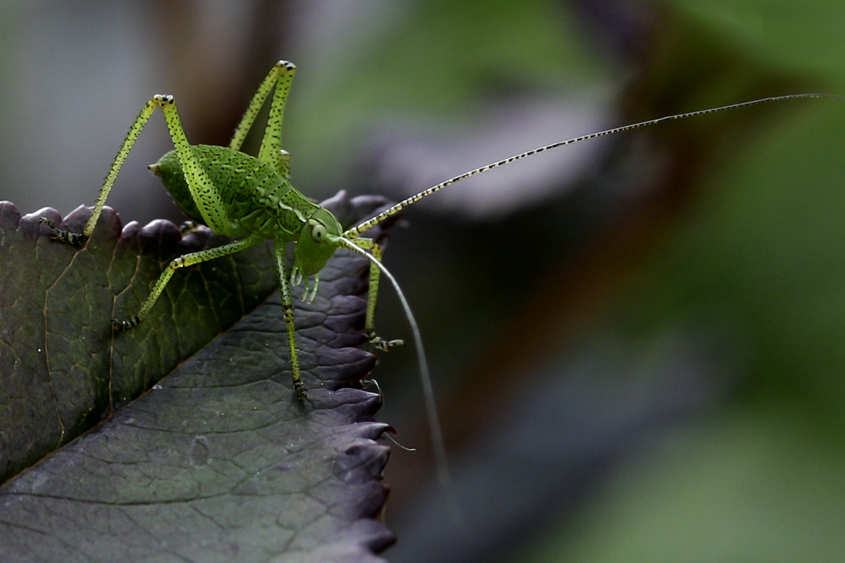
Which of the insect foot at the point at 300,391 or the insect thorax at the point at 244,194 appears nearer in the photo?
the insect foot at the point at 300,391

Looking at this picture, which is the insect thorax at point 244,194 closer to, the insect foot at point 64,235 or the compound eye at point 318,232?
the compound eye at point 318,232

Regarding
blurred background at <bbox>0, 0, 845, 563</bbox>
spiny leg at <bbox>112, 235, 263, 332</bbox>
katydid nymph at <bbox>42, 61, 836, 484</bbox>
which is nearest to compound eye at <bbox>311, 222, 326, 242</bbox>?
katydid nymph at <bbox>42, 61, 836, 484</bbox>

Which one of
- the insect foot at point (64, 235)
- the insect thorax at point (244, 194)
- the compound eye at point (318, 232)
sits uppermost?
the insect thorax at point (244, 194)

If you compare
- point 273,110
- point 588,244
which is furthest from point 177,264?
point 588,244

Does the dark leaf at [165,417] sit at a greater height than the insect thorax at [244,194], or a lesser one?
lesser

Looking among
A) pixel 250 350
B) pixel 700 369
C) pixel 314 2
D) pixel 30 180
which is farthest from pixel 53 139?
pixel 700 369

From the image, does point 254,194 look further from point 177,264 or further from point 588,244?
point 588,244

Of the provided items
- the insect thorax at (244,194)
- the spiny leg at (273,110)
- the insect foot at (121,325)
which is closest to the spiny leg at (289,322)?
the insect thorax at (244,194)

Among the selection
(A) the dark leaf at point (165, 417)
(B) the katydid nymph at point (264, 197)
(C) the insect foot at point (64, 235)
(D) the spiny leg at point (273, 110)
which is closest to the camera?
(A) the dark leaf at point (165, 417)
